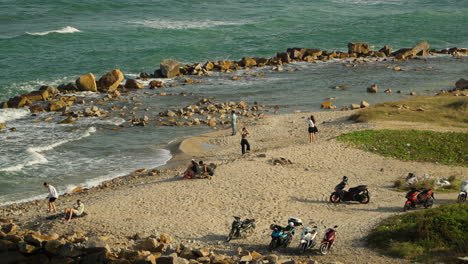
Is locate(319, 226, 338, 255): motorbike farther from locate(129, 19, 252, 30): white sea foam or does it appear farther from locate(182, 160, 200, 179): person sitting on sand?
locate(129, 19, 252, 30): white sea foam

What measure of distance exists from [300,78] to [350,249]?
36588 millimetres

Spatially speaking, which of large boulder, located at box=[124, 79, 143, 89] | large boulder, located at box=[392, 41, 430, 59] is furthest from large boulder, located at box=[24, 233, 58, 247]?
large boulder, located at box=[392, 41, 430, 59]

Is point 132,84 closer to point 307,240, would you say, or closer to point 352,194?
point 352,194

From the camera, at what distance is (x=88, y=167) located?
104 ft

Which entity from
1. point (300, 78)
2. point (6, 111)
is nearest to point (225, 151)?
point (6, 111)

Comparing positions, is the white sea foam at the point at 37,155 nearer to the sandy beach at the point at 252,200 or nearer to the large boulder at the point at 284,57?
the sandy beach at the point at 252,200

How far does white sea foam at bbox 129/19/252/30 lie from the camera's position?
8019 centimetres

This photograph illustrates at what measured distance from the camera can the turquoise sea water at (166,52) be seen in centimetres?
3391

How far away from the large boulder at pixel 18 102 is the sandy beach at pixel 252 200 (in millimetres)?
18176

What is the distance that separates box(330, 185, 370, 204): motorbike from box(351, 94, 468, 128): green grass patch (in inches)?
533

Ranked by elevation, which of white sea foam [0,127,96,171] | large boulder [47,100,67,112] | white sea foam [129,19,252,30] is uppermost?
white sea foam [129,19,252,30]

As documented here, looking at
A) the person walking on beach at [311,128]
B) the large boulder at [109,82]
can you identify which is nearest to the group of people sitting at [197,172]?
the person walking on beach at [311,128]

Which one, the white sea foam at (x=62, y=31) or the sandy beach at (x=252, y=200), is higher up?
the white sea foam at (x=62, y=31)

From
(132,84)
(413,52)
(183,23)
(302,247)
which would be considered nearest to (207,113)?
(132,84)
